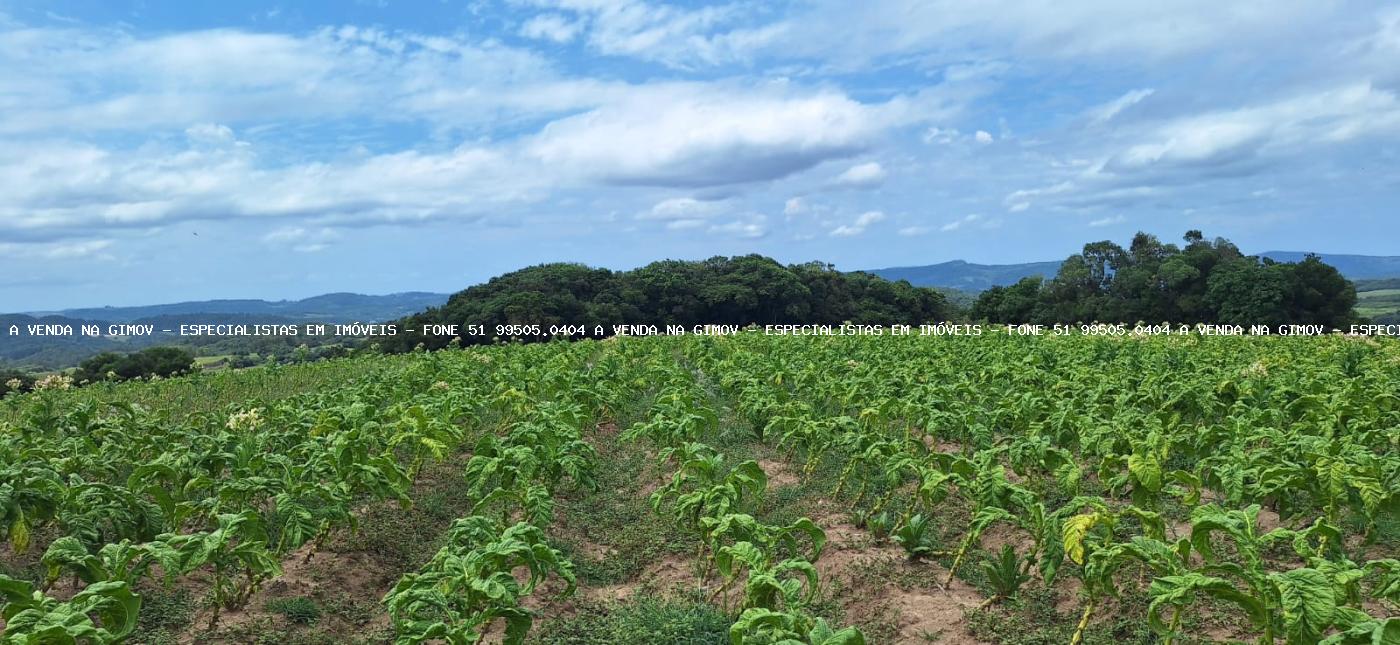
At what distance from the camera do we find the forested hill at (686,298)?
5872cm

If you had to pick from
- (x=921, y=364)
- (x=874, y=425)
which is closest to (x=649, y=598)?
(x=874, y=425)

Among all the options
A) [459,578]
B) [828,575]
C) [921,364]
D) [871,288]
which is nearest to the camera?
[459,578]

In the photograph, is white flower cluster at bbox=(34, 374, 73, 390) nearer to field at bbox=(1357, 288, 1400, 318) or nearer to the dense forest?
the dense forest

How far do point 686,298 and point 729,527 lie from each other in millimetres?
59896

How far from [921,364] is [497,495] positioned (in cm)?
1124

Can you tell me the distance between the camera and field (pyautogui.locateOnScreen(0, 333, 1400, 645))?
496 centimetres

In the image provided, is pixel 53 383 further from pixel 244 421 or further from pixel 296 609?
pixel 296 609

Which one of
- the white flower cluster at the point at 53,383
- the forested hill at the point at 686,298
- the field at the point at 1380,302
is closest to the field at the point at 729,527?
the white flower cluster at the point at 53,383

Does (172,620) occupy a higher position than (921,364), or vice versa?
(921,364)

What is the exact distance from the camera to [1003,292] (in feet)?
199

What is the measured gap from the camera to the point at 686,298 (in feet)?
216

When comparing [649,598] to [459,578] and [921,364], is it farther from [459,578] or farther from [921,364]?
[921,364]

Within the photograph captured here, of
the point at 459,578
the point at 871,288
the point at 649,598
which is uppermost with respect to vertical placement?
the point at 871,288

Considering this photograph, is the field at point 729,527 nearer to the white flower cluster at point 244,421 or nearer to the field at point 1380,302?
the white flower cluster at point 244,421
